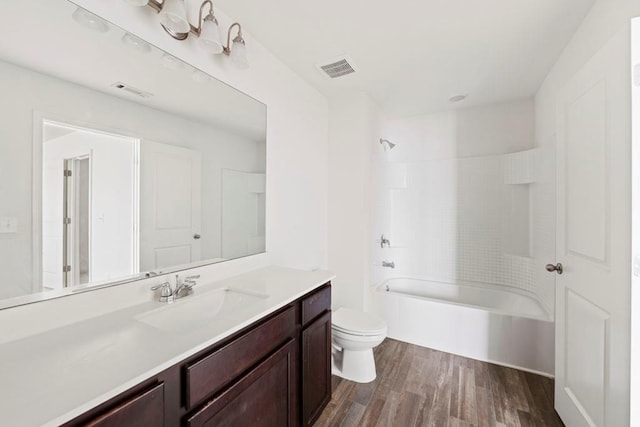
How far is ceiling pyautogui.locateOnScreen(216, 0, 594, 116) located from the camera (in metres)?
1.51

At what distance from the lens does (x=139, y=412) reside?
0.66 meters

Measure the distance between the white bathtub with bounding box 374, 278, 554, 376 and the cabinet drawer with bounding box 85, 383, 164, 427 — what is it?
7.64ft

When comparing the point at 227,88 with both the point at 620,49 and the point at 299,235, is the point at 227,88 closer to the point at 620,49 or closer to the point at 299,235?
the point at 299,235

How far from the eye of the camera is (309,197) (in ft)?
7.87

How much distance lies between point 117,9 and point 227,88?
0.59 m

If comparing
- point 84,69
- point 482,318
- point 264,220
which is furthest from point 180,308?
point 482,318

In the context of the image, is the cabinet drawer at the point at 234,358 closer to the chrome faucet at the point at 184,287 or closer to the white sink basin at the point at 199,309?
the white sink basin at the point at 199,309

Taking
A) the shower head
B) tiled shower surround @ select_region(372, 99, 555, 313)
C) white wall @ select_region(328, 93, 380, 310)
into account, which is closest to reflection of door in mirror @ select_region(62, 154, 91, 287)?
white wall @ select_region(328, 93, 380, 310)

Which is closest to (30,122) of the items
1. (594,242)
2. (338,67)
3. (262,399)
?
(262,399)

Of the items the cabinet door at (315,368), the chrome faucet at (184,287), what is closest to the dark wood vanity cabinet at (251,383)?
the cabinet door at (315,368)

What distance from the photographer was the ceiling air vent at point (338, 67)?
205 cm

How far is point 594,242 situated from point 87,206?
7.52 ft

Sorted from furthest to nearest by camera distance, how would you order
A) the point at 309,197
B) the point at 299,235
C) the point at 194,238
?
1. the point at 309,197
2. the point at 299,235
3. the point at 194,238

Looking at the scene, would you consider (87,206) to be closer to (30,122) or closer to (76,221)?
(76,221)
